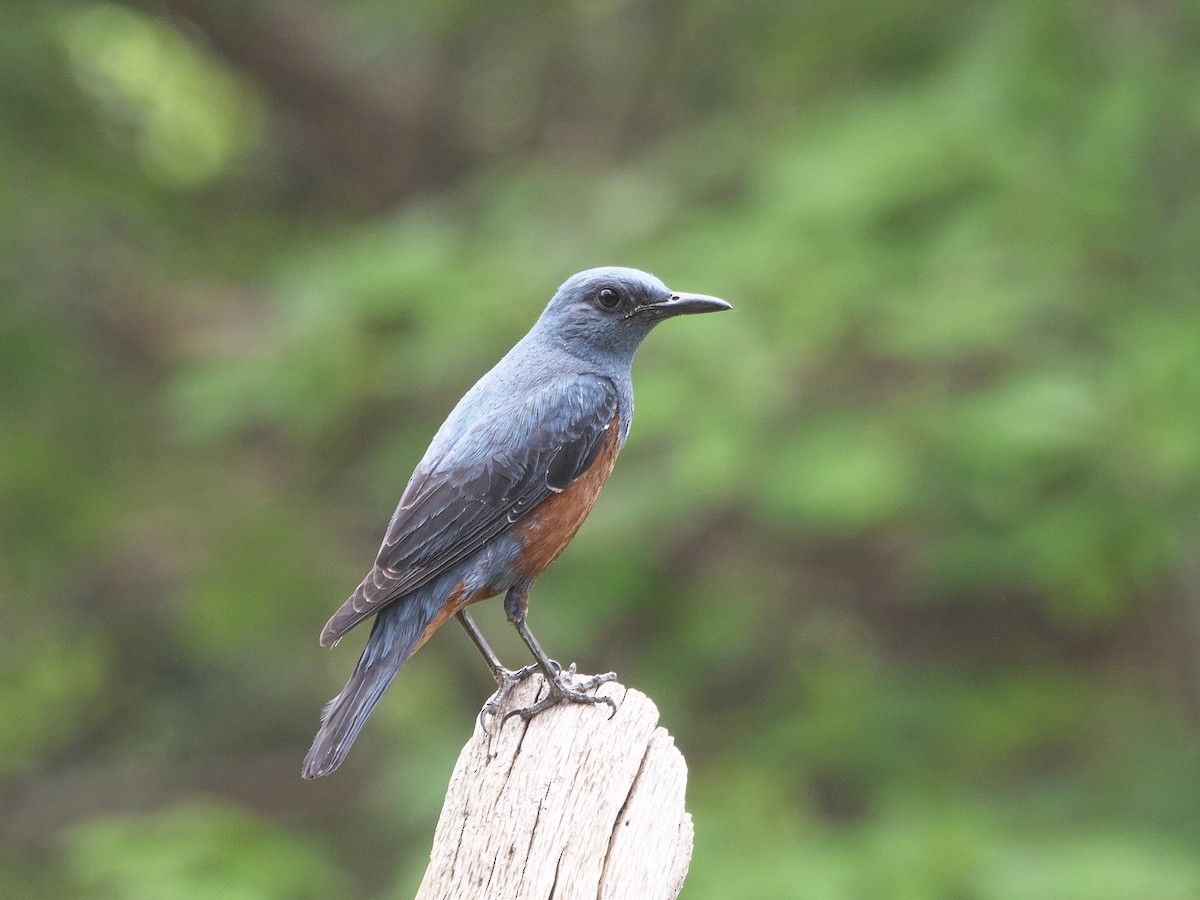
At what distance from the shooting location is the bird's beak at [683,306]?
15.3ft

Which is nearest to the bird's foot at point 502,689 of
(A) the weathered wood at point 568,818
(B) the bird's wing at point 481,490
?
(A) the weathered wood at point 568,818

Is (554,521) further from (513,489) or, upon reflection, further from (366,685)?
(366,685)

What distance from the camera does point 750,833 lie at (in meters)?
6.24

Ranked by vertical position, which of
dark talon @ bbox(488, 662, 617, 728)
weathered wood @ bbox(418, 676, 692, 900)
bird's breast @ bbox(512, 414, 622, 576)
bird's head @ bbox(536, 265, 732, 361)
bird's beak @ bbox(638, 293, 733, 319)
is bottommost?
weathered wood @ bbox(418, 676, 692, 900)

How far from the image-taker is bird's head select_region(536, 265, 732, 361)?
4.86 metres

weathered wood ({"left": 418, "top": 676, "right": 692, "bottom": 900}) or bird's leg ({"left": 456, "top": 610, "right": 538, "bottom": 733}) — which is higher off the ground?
bird's leg ({"left": 456, "top": 610, "right": 538, "bottom": 733})

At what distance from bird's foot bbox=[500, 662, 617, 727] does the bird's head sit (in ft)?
3.83

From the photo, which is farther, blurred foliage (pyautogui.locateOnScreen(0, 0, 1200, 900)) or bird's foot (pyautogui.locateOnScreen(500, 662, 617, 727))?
blurred foliage (pyautogui.locateOnScreen(0, 0, 1200, 900))

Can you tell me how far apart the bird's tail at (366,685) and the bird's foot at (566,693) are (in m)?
0.36

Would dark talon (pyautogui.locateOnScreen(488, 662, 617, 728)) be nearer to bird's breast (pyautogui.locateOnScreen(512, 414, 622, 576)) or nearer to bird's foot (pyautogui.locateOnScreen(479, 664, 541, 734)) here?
bird's foot (pyautogui.locateOnScreen(479, 664, 541, 734))

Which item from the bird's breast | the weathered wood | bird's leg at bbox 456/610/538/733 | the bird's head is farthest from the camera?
the bird's head

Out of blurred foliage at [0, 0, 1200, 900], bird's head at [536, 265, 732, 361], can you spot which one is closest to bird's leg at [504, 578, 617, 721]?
bird's head at [536, 265, 732, 361]

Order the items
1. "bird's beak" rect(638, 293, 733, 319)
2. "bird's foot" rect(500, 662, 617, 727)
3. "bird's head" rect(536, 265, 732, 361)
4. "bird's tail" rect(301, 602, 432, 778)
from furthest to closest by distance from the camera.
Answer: "bird's head" rect(536, 265, 732, 361) → "bird's beak" rect(638, 293, 733, 319) → "bird's foot" rect(500, 662, 617, 727) → "bird's tail" rect(301, 602, 432, 778)

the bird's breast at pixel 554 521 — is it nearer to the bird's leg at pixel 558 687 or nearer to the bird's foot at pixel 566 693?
the bird's leg at pixel 558 687
